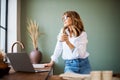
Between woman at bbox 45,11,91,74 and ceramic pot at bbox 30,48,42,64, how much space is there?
129cm

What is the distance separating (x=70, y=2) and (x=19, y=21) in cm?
107

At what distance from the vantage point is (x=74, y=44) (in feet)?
8.06

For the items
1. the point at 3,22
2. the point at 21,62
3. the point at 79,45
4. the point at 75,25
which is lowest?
the point at 21,62

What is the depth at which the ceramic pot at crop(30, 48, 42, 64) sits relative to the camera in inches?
152

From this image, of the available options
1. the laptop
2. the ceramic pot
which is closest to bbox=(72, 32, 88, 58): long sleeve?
the laptop

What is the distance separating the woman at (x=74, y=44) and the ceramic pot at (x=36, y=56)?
1294 millimetres

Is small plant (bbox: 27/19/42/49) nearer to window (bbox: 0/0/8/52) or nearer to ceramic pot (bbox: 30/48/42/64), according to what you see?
ceramic pot (bbox: 30/48/42/64)

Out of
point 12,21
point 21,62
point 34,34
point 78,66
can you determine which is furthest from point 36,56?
point 21,62

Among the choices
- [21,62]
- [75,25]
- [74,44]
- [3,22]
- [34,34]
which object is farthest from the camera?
[34,34]

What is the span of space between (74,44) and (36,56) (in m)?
1.57

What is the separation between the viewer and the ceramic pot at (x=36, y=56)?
12.7 ft

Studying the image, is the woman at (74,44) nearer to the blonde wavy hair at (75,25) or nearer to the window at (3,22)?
the blonde wavy hair at (75,25)

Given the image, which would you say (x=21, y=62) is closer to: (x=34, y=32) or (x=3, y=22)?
(x=3, y=22)

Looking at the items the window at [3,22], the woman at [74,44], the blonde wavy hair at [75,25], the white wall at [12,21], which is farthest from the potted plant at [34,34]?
the blonde wavy hair at [75,25]
